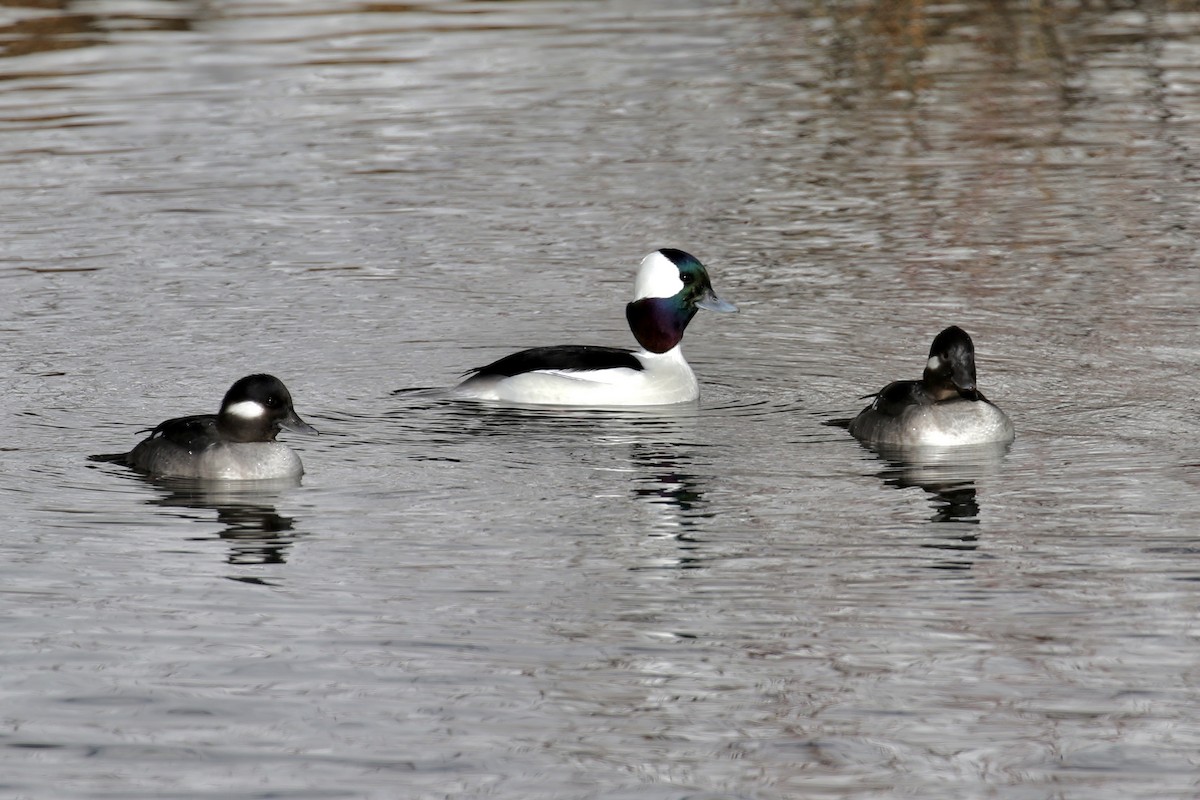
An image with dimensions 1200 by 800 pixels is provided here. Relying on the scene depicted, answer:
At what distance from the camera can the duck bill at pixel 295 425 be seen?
439 inches

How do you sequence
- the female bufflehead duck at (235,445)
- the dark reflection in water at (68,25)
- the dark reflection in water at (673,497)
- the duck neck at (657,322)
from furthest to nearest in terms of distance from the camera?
the dark reflection in water at (68,25) → the duck neck at (657,322) → the female bufflehead duck at (235,445) → the dark reflection in water at (673,497)

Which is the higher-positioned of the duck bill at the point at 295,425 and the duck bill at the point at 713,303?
the duck bill at the point at 295,425

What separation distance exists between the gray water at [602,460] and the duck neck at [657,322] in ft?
1.77

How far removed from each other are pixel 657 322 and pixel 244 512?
3.78m

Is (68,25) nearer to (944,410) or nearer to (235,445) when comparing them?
(235,445)

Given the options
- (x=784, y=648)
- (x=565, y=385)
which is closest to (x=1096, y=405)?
(x=565, y=385)

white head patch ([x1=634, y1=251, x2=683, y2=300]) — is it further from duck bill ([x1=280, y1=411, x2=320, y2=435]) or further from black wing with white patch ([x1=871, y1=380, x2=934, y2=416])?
duck bill ([x1=280, y1=411, x2=320, y2=435])

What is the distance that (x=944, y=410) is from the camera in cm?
1162

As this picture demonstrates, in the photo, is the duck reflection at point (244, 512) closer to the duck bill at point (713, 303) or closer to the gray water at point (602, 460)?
the gray water at point (602, 460)

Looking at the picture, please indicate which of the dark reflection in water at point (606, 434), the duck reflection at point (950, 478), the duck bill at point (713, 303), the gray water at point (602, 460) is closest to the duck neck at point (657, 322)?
the duck bill at point (713, 303)

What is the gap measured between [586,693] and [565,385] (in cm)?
517

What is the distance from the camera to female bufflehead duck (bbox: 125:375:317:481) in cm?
1091

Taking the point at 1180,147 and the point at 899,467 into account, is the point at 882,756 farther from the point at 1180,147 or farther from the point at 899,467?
the point at 1180,147

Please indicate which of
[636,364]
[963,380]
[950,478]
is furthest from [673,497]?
[636,364]
